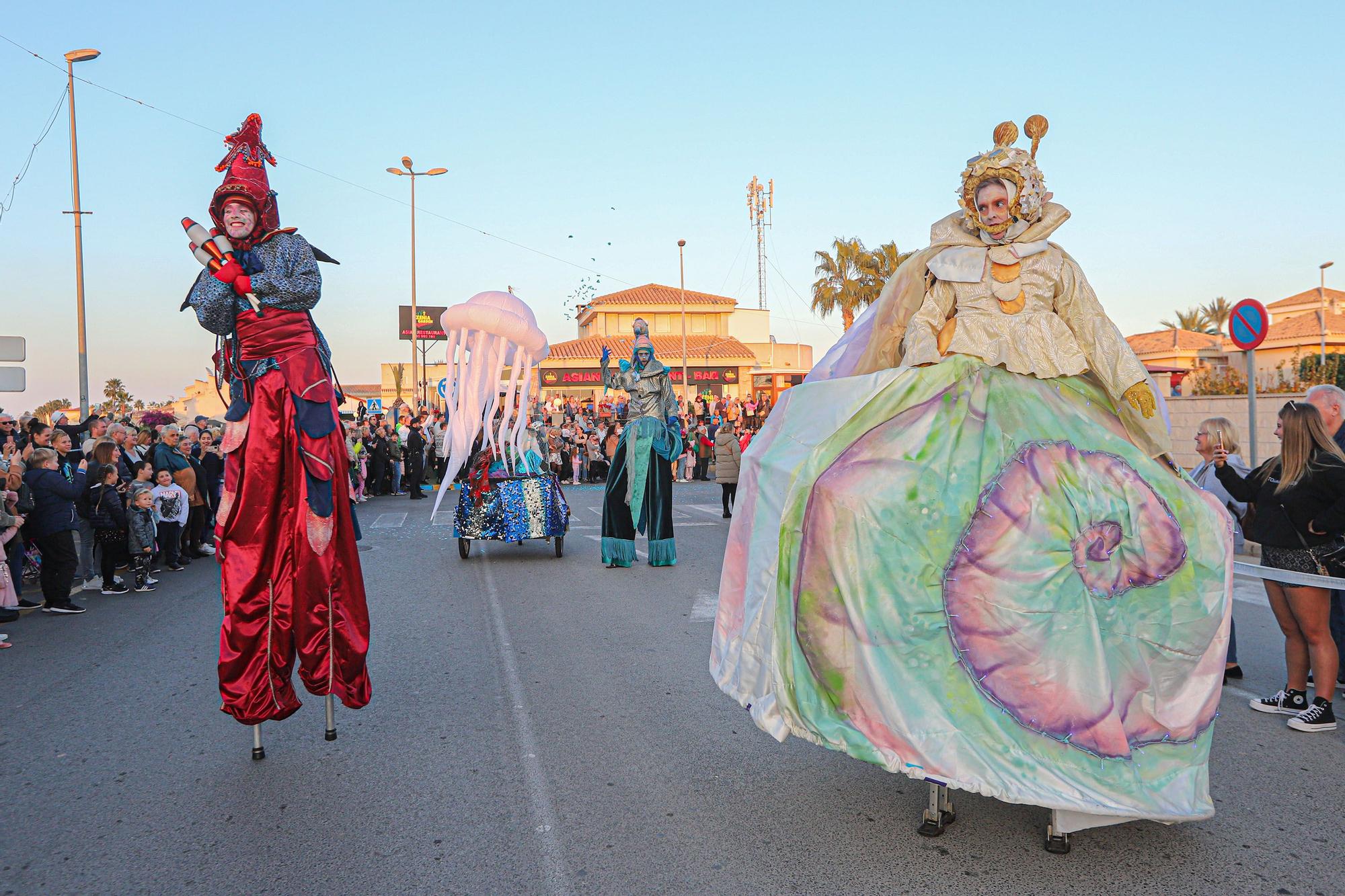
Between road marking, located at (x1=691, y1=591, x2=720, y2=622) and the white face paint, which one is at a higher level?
the white face paint

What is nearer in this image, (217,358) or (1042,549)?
(1042,549)

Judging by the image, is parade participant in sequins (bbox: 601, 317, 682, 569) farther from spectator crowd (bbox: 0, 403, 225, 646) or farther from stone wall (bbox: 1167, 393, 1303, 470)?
stone wall (bbox: 1167, 393, 1303, 470)

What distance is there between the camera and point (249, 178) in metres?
4.45

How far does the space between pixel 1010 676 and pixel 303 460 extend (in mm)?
3036

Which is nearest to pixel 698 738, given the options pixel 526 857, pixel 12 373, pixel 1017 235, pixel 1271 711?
pixel 526 857

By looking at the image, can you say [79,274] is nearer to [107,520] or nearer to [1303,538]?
[107,520]

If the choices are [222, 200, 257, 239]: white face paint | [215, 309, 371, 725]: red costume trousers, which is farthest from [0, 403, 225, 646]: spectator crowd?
[222, 200, 257, 239]: white face paint

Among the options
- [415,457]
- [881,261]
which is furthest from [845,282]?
[415,457]

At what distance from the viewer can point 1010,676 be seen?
326 cm

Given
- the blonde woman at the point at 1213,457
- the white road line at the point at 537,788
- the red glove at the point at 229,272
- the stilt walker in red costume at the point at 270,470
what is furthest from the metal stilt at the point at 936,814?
the red glove at the point at 229,272

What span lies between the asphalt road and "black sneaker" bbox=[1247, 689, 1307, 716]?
0.11m

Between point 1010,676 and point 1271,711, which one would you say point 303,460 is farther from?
point 1271,711

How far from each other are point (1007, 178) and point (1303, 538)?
250 centimetres

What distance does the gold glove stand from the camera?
4020mm
